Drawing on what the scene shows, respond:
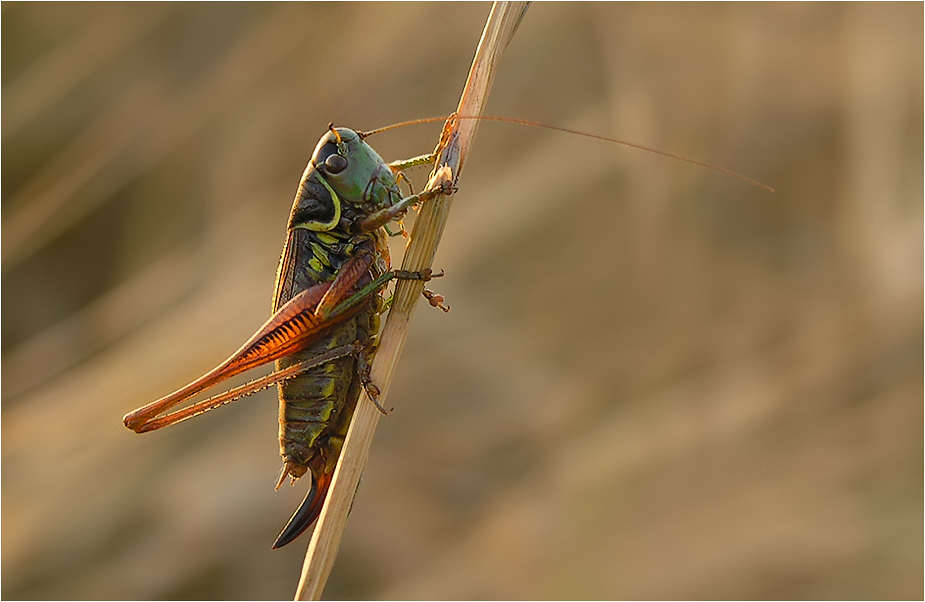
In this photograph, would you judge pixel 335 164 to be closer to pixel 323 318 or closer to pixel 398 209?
pixel 398 209

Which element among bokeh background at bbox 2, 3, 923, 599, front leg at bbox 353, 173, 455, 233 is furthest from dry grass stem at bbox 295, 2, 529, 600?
bokeh background at bbox 2, 3, 923, 599

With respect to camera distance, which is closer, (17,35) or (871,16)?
(871,16)

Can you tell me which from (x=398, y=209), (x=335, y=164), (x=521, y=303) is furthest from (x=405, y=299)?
(x=521, y=303)

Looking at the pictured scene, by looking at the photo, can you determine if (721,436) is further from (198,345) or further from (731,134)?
(198,345)

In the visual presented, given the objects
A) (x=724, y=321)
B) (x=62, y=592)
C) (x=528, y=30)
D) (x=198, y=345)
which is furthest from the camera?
(x=528, y=30)

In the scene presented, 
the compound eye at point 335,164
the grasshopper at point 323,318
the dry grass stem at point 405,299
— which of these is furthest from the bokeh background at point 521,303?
the dry grass stem at point 405,299

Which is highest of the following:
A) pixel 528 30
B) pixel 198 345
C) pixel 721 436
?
pixel 528 30

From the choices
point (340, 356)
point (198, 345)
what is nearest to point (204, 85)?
point (198, 345)
